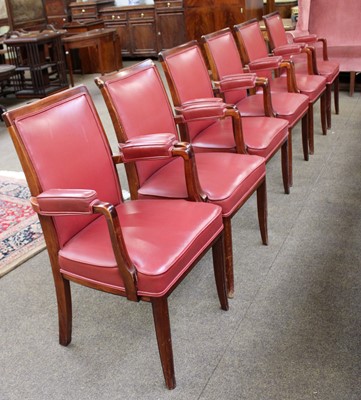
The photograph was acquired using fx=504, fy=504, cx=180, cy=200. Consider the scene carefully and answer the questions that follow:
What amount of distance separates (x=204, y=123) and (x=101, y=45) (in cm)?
446

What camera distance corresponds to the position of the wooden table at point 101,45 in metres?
6.19

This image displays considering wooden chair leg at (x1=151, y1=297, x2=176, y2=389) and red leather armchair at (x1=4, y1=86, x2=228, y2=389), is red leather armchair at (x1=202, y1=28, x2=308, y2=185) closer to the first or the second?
red leather armchair at (x1=4, y1=86, x2=228, y2=389)

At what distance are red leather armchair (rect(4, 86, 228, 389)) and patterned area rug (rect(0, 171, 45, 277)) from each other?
76 centimetres

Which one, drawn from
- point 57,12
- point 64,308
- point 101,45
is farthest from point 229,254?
point 57,12

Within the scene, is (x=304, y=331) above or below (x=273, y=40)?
below

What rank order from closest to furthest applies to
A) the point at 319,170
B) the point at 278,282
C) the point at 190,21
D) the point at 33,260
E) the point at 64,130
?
the point at 64,130 → the point at 278,282 → the point at 33,260 → the point at 319,170 → the point at 190,21

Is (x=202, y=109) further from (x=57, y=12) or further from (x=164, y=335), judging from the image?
(x=57, y=12)

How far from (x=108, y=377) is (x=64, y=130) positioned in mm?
810

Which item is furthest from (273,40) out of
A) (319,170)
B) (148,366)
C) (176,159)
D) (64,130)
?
(148,366)

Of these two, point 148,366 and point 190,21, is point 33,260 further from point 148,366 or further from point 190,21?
point 190,21

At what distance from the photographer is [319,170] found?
3115mm

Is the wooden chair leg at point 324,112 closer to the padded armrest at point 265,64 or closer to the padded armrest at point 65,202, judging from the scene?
the padded armrest at point 265,64

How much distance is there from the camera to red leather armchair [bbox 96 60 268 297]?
1.82 metres

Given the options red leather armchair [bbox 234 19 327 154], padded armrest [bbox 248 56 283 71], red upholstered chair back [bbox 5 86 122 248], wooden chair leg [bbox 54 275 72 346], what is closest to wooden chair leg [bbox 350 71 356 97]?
red leather armchair [bbox 234 19 327 154]
